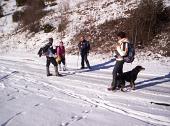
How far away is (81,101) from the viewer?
351 inches

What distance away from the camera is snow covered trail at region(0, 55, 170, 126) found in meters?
7.30

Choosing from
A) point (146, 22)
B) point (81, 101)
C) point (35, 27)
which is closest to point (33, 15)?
point (35, 27)

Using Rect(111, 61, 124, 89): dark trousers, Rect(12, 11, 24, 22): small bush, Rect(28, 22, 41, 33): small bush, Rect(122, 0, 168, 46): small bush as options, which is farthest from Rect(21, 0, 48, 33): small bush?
Rect(111, 61, 124, 89): dark trousers

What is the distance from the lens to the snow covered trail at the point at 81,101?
7.30 meters

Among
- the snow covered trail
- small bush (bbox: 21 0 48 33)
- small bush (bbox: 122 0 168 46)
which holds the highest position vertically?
small bush (bbox: 21 0 48 33)

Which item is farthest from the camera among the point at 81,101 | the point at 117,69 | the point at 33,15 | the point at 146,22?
the point at 33,15

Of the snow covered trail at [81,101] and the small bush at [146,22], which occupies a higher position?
the small bush at [146,22]

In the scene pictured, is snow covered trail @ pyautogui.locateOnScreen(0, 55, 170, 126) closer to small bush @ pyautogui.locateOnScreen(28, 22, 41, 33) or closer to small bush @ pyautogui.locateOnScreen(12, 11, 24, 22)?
small bush @ pyautogui.locateOnScreen(28, 22, 41, 33)

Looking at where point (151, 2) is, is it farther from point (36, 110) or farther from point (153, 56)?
point (36, 110)

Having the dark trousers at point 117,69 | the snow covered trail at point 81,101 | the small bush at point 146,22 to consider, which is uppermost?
the small bush at point 146,22

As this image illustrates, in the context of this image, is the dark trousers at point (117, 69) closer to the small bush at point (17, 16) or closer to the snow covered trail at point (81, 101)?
the snow covered trail at point (81, 101)

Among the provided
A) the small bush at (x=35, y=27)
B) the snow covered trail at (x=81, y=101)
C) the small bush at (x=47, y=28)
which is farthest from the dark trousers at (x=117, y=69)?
the small bush at (x=35, y=27)

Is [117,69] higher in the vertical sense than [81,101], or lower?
higher

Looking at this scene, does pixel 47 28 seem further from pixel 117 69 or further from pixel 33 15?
pixel 117 69
